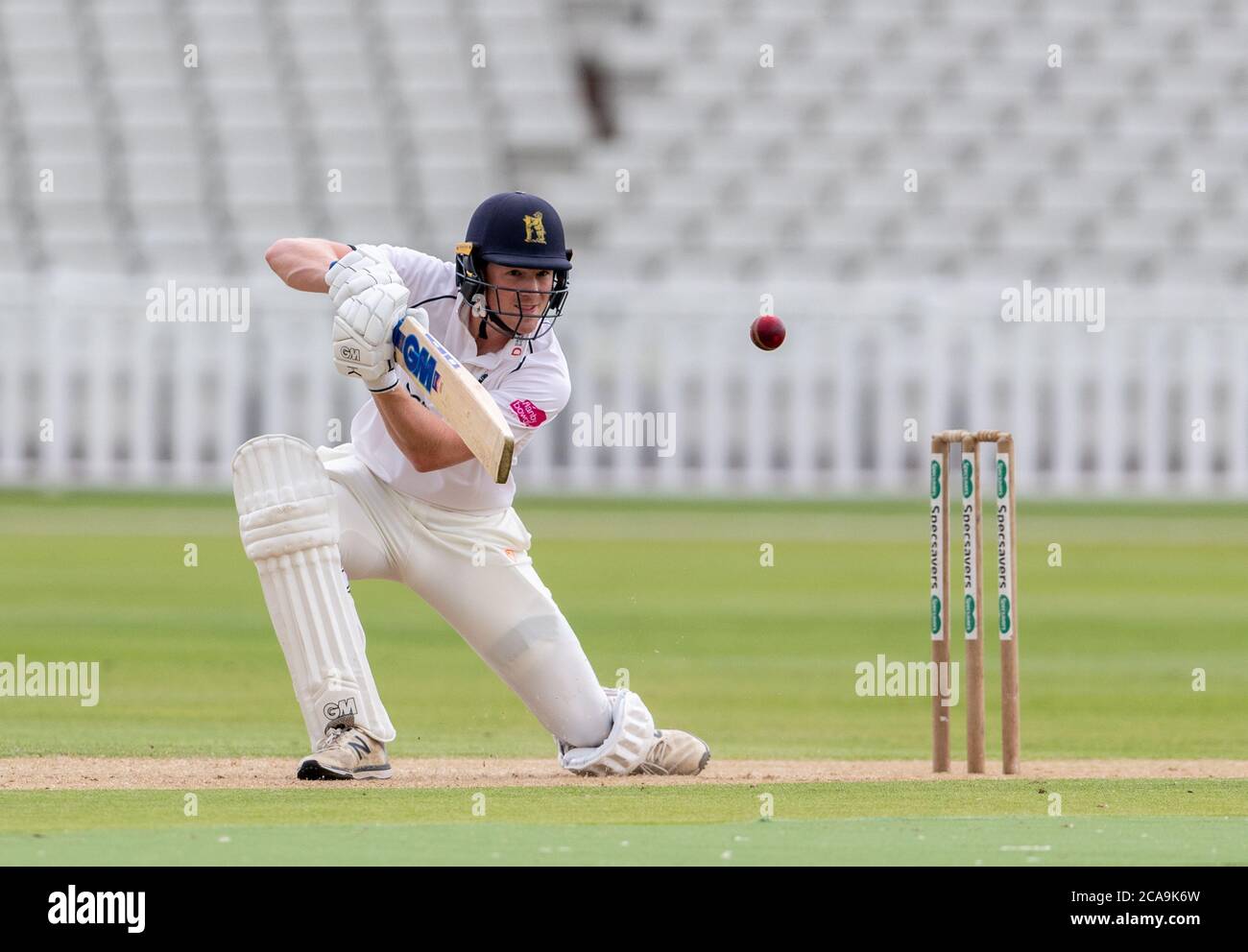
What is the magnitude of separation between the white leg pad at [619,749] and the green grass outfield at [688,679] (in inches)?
13.2

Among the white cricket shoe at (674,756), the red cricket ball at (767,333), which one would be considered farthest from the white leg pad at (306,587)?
the red cricket ball at (767,333)

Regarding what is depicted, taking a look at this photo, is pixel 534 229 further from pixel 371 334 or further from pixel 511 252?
pixel 371 334

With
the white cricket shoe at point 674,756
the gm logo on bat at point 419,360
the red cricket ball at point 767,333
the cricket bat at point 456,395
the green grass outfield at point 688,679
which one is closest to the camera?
the green grass outfield at point 688,679

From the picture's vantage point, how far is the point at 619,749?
6168mm

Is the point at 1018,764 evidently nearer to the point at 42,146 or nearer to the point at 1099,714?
the point at 1099,714

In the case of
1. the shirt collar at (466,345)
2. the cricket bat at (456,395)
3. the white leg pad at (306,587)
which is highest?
the shirt collar at (466,345)

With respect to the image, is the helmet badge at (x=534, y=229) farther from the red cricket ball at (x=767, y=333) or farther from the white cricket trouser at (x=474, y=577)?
the white cricket trouser at (x=474, y=577)

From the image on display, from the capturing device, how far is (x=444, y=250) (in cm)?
2044

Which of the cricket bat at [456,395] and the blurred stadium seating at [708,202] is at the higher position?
the blurred stadium seating at [708,202]

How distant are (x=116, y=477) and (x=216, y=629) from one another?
7.39 meters

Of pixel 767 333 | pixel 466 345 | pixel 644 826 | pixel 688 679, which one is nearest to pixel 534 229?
pixel 466 345

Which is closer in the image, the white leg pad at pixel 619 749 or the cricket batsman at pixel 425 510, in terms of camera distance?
the cricket batsman at pixel 425 510

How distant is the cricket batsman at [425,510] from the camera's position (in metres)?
5.84

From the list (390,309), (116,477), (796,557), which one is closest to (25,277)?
(116,477)
